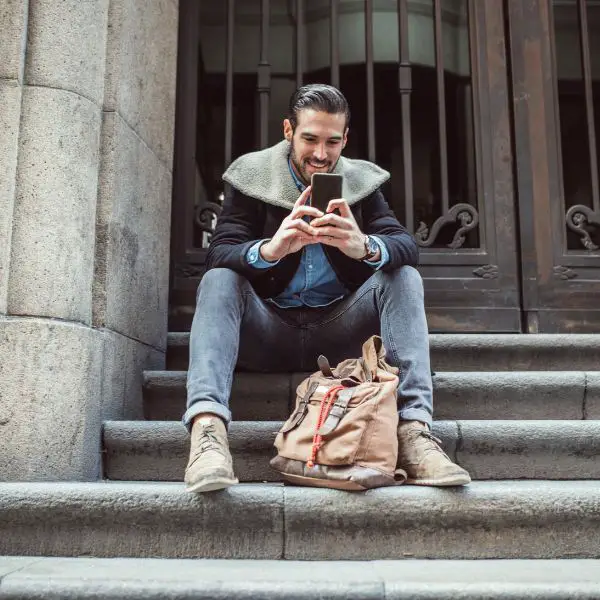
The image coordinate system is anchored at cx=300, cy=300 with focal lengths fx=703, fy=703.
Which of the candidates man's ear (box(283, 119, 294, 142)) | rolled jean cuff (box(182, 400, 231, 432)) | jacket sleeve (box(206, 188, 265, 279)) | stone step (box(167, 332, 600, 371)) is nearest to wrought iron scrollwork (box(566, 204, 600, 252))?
stone step (box(167, 332, 600, 371))

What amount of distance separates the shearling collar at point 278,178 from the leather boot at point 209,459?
1.02 meters

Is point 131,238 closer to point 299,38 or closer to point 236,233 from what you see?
point 236,233

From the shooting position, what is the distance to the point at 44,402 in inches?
97.4

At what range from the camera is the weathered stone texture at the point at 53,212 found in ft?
8.39

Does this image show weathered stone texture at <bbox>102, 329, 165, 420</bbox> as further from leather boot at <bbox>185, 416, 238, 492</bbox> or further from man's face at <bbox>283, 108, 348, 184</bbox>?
man's face at <bbox>283, 108, 348, 184</bbox>

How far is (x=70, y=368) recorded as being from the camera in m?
2.54

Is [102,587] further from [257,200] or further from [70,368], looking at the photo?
[257,200]

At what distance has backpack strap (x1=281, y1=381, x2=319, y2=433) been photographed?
7.52 ft

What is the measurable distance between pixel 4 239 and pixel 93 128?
0.58 metres

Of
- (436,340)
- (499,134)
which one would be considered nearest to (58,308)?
(436,340)

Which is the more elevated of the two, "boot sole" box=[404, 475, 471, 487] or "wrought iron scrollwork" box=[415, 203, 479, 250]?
"wrought iron scrollwork" box=[415, 203, 479, 250]

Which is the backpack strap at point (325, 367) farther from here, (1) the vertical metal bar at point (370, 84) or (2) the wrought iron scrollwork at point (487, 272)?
(1) the vertical metal bar at point (370, 84)

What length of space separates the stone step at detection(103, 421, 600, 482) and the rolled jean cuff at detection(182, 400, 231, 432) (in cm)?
26

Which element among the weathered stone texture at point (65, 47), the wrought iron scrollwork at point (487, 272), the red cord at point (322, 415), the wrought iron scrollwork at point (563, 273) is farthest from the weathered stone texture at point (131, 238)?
the wrought iron scrollwork at point (563, 273)
